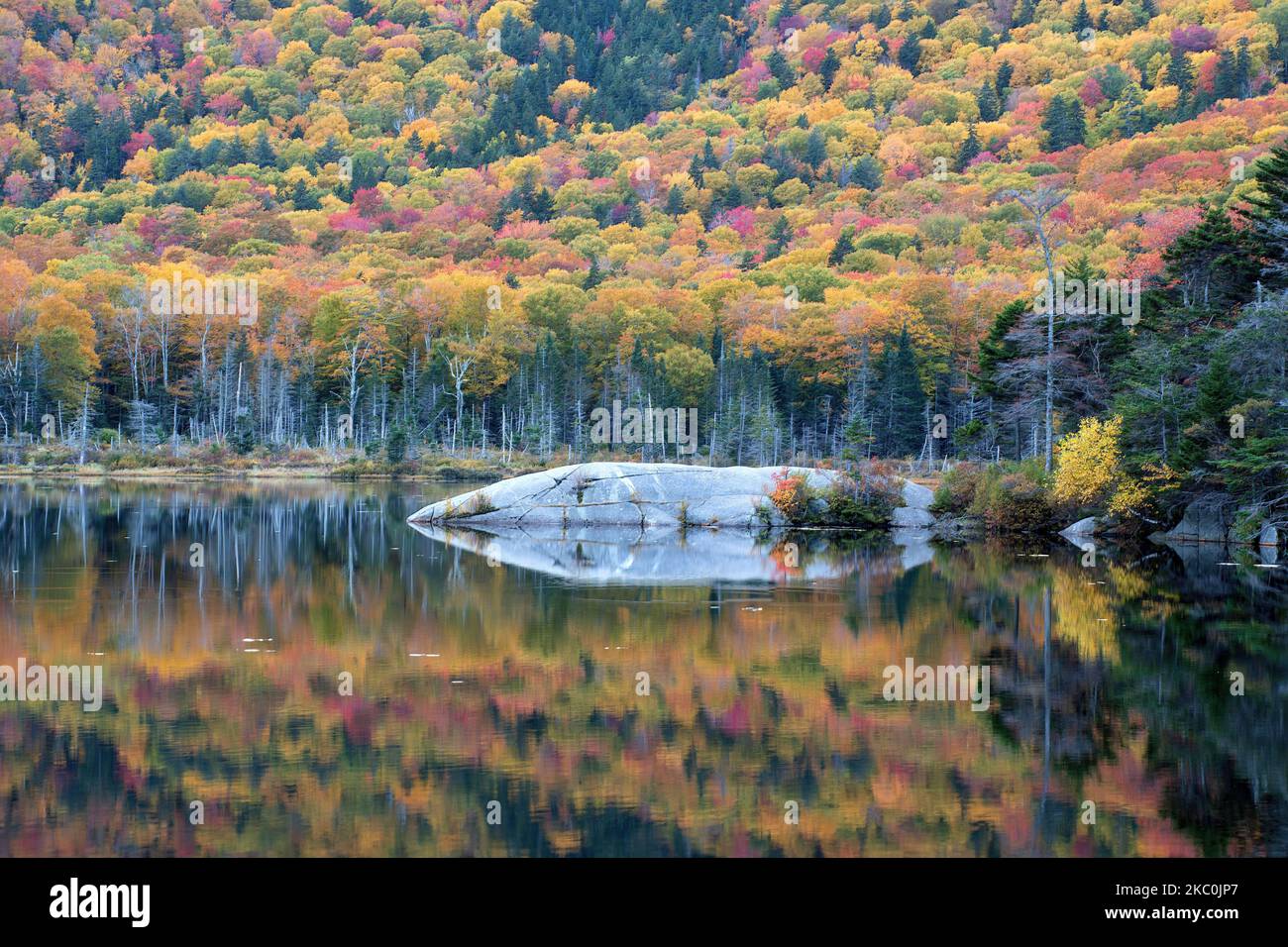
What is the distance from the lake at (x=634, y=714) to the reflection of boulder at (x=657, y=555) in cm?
35

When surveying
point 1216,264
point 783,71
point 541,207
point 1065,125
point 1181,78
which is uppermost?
point 783,71

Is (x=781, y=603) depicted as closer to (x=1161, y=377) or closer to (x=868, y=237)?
(x=1161, y=377)

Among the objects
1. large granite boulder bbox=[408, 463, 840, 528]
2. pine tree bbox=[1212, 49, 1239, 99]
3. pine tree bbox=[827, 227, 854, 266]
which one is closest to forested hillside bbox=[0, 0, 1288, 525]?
pine tree bbox=[1212, 49, 1239, 99]

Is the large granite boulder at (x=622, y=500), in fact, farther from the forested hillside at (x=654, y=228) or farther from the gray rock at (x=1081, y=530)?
the forested hillside at (x=654, y=228)

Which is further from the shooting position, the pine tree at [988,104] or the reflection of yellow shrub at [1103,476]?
the pine tree at [988,104]

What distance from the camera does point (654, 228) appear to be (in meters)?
126

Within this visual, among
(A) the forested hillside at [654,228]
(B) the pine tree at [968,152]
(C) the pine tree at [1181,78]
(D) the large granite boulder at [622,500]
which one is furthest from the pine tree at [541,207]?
(D) the large granite boulder at [622,500]

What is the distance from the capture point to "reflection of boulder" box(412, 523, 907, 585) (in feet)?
82.0

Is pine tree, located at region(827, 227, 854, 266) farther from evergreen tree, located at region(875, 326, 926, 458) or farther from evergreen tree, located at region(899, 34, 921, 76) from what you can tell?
evergreen tree, located at region(899, 34, 921, 76)

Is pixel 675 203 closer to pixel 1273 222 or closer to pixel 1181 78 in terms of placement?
pixel 1181 78

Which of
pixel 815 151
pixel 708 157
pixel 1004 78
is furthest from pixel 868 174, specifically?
pixel 1004 78

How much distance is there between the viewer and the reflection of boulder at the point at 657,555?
2498cm

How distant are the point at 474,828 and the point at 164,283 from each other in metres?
84.9

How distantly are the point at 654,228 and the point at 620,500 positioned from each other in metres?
94.3
